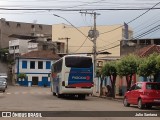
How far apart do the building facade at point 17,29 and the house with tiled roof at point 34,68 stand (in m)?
24.8

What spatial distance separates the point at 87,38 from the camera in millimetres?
99500

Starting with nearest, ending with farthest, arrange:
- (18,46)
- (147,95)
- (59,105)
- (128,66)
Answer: (147,95)
(59,105)
(128,66)
(18,46)

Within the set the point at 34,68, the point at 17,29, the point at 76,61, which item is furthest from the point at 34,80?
→ the point at 76,61

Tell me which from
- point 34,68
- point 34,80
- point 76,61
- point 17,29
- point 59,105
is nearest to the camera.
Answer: point 59,105

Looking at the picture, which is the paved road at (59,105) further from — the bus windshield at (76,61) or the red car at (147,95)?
the bus windshield at (76,61)

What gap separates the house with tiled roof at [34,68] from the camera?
9500 centimetres

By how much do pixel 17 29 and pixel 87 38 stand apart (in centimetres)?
3050

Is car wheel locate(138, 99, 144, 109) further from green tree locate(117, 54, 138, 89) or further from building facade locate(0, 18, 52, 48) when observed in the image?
building facade locate(0, 18, 52, 48)

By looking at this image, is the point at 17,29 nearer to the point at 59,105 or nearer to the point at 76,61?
the point at 76,61

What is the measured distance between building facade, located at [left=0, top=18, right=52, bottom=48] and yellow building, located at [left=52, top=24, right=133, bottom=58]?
1523cm

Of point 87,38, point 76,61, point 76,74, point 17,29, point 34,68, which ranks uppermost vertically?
point 17,29

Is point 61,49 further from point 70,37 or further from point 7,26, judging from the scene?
point 7,26

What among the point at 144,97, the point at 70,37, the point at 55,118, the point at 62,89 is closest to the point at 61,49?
the point at 70,37

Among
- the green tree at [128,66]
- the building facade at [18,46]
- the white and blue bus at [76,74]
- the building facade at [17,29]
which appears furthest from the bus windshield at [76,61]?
the building facade at [17,29]
